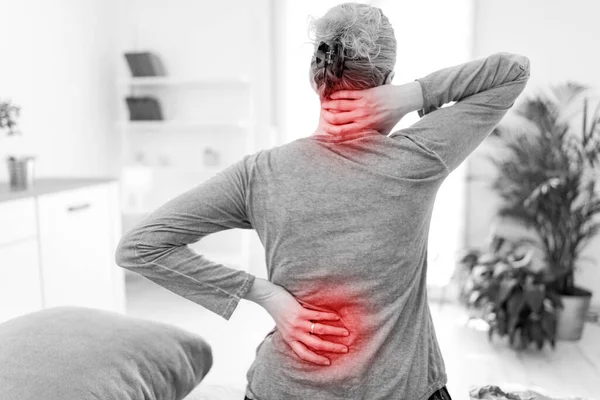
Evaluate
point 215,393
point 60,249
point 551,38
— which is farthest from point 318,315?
point 551,38

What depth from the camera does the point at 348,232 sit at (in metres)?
0.86

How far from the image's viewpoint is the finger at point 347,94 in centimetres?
91

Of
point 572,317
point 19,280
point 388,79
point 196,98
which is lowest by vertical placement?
point 572,317

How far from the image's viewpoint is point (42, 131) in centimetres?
359

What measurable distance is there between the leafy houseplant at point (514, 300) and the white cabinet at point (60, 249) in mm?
1998

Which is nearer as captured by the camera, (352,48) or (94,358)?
(352,48)

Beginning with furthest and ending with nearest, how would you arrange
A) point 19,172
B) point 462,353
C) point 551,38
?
1. point 551,38
2. point 462,353
3. point 19,172

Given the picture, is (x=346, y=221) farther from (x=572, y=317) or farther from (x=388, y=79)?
(x=572, y=317)

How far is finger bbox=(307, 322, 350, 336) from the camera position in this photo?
893mm

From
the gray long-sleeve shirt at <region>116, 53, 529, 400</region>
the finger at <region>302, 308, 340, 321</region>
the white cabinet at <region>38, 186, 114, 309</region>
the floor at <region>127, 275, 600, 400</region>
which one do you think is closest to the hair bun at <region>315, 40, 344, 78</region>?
the gray long-sleeve shirt at <region>116, 53, 529, 400</region>

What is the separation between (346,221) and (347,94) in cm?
21

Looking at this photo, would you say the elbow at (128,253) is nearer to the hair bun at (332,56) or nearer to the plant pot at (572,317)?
the hair bun at (332,56)

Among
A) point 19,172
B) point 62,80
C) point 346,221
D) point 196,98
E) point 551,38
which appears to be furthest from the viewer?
point 196,98

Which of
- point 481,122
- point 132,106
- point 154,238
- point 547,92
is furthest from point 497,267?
point 132,106
